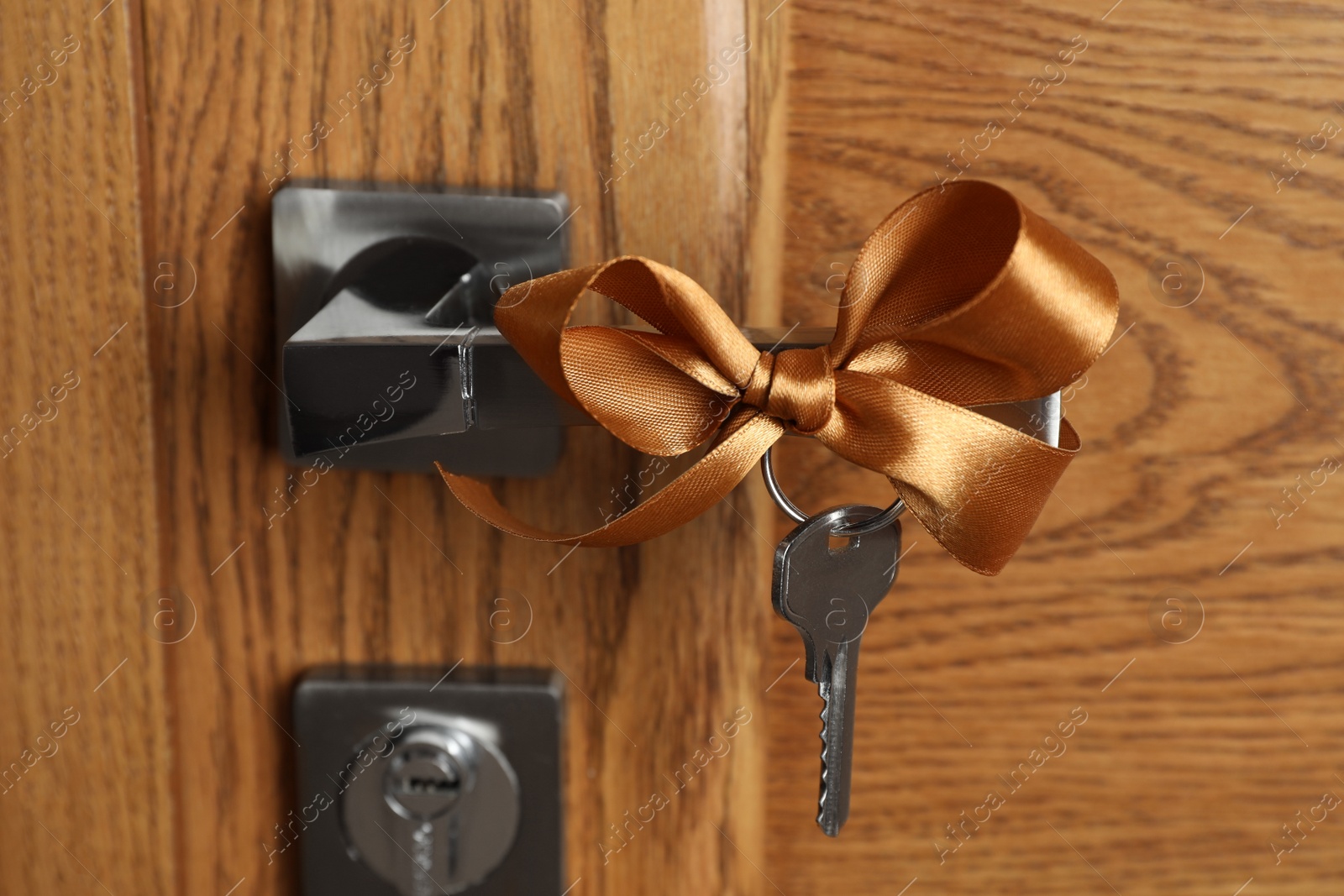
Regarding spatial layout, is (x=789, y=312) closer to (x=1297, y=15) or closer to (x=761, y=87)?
(x=761, y=87)

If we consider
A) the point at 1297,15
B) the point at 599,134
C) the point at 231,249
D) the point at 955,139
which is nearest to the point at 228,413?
the point at 231,249

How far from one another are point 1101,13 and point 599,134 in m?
0.17

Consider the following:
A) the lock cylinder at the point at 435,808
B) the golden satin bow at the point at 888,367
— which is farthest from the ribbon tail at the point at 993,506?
the lock cylinder at the point at 435,808

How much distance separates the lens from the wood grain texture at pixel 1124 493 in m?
0.33

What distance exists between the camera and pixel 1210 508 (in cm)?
36

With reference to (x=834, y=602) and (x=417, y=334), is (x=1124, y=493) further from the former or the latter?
(x=417, y=334)

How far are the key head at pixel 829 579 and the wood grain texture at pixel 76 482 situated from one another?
0.23 metres

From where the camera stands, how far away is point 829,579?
291 mm

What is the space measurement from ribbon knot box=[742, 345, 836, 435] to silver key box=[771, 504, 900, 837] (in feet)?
0.13

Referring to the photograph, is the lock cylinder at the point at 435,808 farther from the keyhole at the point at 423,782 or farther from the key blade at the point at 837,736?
the key blade at the point at 837,736

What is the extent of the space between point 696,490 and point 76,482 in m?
0.24

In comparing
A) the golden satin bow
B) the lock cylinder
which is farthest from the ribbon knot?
the lock cylinder

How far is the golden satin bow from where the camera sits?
0.24 metres

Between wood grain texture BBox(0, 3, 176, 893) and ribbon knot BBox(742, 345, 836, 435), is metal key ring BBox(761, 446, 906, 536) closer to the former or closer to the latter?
ribbon knot BBox(742, 345, 836, 435)
